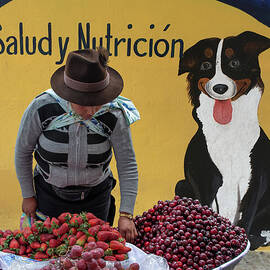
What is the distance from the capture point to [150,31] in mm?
3311

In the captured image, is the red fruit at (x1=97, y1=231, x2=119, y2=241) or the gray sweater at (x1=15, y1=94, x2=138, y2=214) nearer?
the red fruit at (x1=97, y1=231, x2=119, y2=241)

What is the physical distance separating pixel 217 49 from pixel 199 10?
0.38 m

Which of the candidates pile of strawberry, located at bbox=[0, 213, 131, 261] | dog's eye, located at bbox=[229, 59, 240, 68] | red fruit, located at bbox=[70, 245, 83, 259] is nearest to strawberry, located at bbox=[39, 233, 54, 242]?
pile of strawberry, located at bbox=[0, 213, 131, 261]

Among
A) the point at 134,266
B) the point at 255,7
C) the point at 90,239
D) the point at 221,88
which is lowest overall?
the point at 134,266

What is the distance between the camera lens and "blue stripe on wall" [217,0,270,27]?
3300mm

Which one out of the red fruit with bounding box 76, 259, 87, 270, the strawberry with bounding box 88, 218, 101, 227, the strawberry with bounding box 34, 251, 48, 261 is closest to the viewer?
the red fruit with bounding box 76, 259, 87, 270

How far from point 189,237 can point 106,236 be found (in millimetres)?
436

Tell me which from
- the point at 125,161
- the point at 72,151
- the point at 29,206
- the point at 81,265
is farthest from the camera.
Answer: the point at 29,206

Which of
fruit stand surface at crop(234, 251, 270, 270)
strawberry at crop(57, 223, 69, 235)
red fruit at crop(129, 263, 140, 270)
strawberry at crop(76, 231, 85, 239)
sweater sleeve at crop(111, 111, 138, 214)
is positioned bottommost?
fruit stand surface at crop(234, 251, 270, 270)

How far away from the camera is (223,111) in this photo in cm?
351

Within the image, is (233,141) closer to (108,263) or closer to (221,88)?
(221,88)

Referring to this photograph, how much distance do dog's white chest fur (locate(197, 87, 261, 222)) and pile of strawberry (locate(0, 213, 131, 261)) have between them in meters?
1.93

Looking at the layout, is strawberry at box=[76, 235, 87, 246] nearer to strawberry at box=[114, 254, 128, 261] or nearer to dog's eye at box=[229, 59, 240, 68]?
strawberry at box=[114, 254, 128, 261]

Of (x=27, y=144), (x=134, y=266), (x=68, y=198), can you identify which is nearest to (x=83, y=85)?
(x=27, y=144)
